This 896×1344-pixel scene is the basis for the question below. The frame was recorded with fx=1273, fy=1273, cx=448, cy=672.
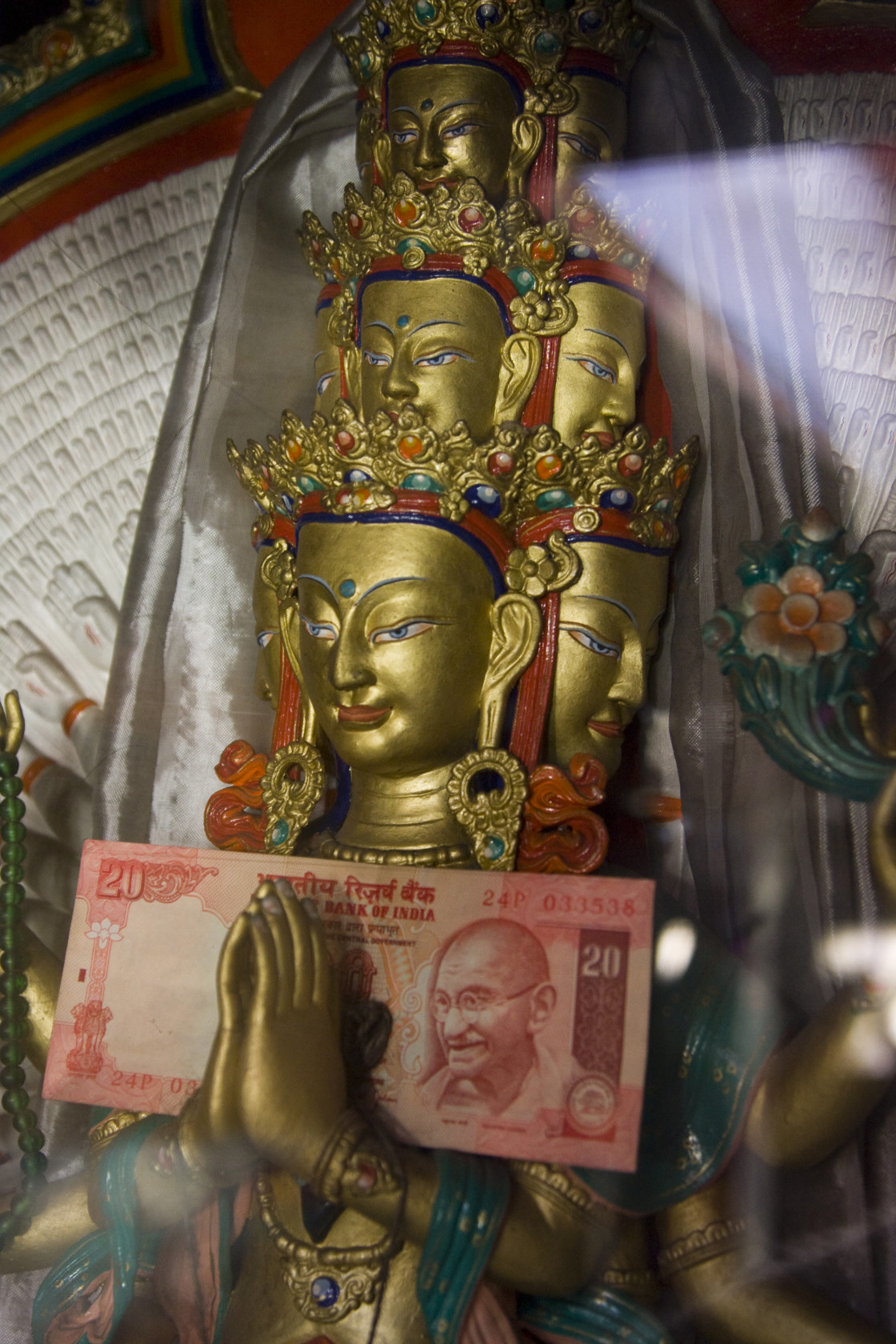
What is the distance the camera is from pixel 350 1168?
4.34 feet

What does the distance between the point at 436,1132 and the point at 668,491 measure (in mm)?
856

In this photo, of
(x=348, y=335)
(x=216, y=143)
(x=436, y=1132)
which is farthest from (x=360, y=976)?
(x=216, y=143)

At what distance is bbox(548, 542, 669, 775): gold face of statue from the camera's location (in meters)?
1.64

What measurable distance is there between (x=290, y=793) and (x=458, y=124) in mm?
947

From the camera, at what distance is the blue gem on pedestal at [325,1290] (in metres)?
1.40

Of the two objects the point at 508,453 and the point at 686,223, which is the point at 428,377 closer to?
the point at 508,453

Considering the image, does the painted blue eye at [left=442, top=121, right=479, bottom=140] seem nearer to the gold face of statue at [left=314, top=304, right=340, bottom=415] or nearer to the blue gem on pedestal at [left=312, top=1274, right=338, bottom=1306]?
the gold face of statue at [left=314, top=304, right=340, bottom=415]

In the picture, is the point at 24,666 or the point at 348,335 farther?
the point at 24,666

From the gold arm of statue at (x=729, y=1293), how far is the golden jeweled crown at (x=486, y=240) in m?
1.13

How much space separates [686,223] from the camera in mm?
1677

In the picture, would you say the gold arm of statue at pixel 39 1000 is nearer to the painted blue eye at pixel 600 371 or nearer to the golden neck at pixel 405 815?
the golden neck at pixel 405 815

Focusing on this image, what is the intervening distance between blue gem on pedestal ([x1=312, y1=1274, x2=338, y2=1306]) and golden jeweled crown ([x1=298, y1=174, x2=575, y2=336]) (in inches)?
47.5

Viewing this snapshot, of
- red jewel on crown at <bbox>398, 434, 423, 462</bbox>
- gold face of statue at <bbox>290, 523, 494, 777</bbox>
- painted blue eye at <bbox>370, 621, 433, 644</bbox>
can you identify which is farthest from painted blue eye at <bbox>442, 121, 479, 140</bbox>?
painted blue eye at <bbox>370, 621, 433, 644</bbox>

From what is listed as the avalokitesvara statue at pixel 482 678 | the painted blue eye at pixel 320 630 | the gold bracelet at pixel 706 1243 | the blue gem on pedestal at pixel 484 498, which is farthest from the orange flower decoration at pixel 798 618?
the gold bracelet at pixel 706 1243
